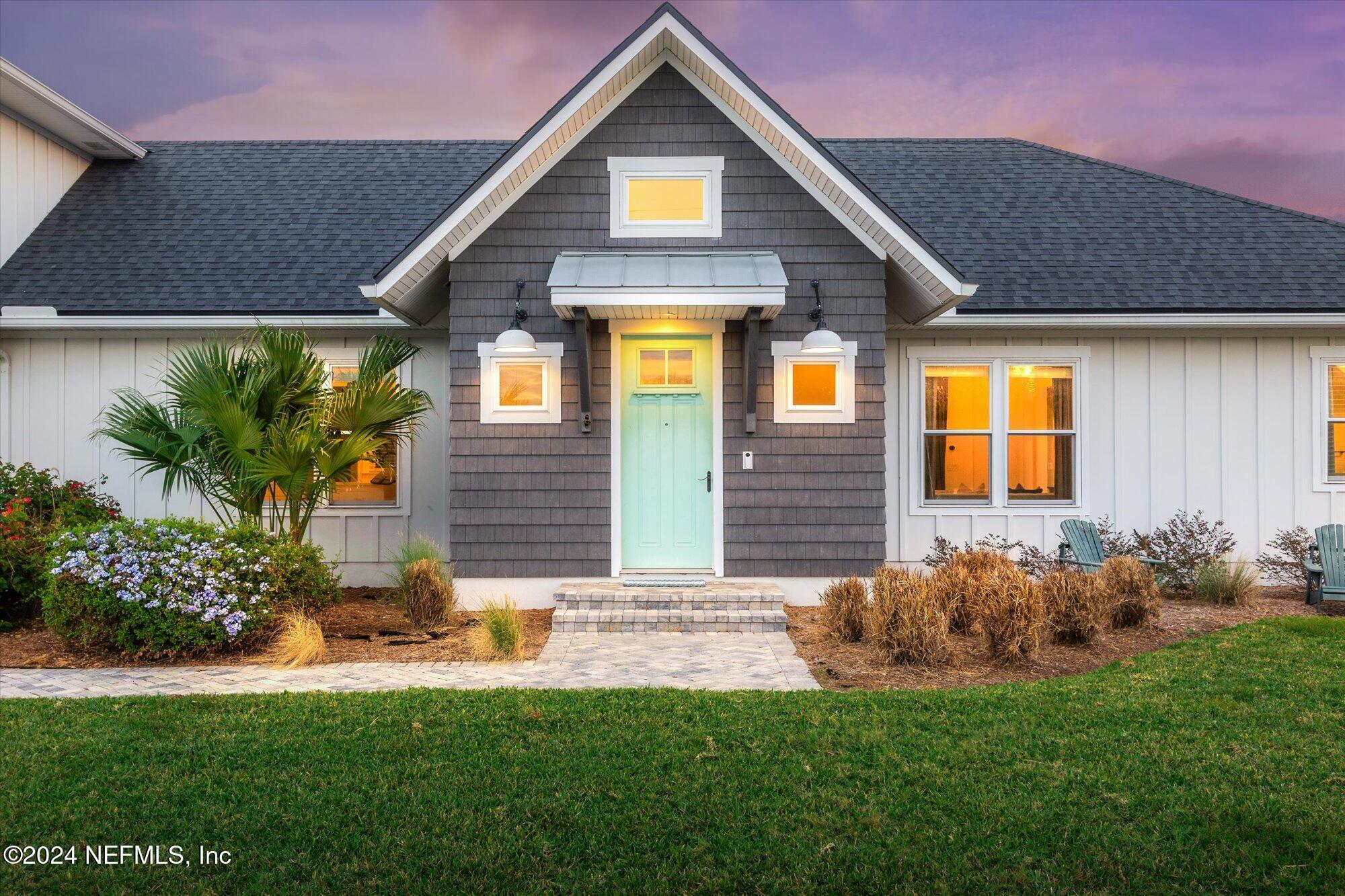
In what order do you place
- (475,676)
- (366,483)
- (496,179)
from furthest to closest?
(366,483), (496,179), (475,676)

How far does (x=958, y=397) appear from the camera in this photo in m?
10.6

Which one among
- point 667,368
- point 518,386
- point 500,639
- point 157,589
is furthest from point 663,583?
point 157,589

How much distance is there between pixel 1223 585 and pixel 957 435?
3.26 meters

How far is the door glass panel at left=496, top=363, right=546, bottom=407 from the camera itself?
9102mm

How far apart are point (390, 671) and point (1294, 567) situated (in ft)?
33.6

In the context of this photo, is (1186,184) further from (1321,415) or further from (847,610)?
(847,610)

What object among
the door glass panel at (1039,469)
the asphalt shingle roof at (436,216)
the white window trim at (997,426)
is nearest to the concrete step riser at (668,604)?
the white window trim at (997,426)

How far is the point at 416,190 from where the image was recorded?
42.1 feet

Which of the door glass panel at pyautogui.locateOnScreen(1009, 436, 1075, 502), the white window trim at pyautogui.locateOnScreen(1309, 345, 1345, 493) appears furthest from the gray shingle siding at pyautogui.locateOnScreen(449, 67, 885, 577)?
the white window trim at pyautogui.locateOnScreen(1309, 345, 1345, 493)

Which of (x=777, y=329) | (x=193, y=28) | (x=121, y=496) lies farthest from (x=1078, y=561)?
(x=193, y=28)

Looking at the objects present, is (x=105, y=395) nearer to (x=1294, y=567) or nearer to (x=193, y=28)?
(x=193, y=28)

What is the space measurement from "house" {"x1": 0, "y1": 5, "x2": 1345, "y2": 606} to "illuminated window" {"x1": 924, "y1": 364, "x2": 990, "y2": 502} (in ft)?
0.12

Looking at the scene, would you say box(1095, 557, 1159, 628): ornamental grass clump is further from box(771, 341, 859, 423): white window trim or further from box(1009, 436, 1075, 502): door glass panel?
box(771, 341, 859, 423): white window trim

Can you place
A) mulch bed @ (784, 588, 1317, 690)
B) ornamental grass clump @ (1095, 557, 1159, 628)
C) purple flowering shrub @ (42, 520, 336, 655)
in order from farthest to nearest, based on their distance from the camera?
ornamental grass clump @ (1095, 557, 1159, 628) → purple flowering shrub @ (42, 520, 336, 655) → mulch bed @ (784, 588, 1317, 690)
